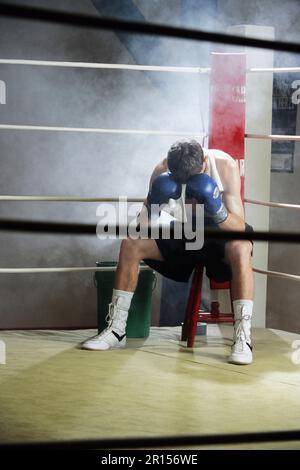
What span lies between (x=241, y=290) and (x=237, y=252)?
12 centimetres

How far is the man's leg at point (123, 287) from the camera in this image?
102 inches

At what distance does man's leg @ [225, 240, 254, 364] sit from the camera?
2465mm

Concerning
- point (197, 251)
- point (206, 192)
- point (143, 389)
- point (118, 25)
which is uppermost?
point (118, 25)

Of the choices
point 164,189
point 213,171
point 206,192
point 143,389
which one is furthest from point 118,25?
point 213,171

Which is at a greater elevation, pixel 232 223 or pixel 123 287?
pixel 232 223

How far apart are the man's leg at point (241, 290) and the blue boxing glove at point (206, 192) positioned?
16cm

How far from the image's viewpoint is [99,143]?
13.8 ft

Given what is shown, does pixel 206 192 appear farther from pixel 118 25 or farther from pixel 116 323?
pixel 118 25

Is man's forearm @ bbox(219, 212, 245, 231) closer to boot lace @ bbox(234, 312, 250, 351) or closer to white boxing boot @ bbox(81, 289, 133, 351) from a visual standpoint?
boot lace @ bbox(234, 312, 250, 351)

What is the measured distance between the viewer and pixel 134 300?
279 centimetres

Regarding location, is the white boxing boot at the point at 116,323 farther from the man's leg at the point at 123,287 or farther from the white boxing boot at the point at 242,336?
the white boxing boot at the point at 242,336

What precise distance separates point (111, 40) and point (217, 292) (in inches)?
72.3

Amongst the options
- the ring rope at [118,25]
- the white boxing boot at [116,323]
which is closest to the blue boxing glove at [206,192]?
the white boxing boot at [116,323]

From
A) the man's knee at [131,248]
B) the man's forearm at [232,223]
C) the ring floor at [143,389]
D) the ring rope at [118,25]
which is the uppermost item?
the ring rope at [118,25]
